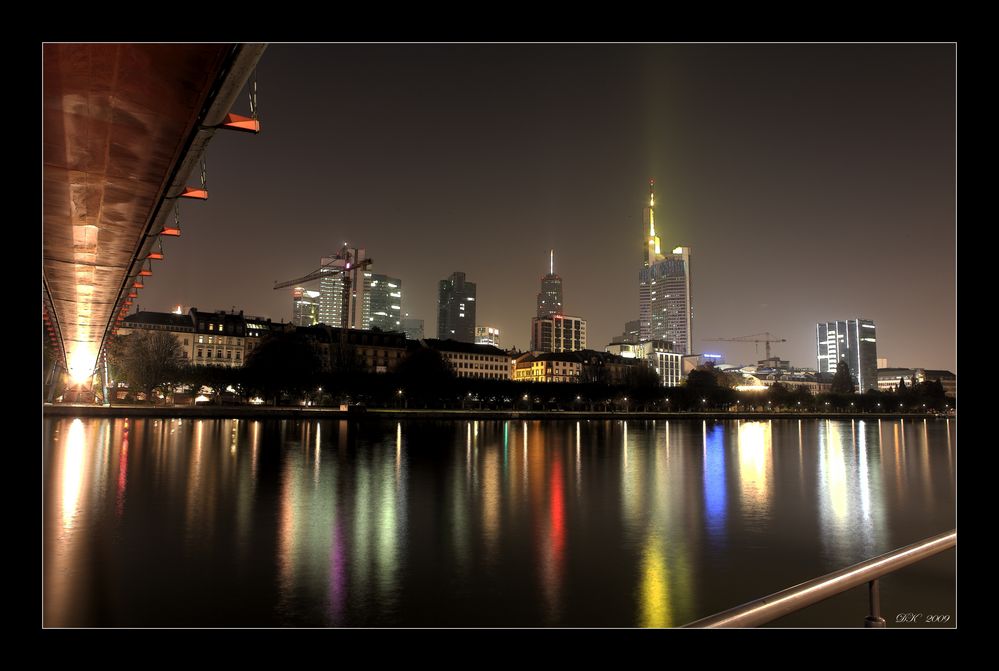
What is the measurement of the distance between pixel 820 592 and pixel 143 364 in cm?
8440

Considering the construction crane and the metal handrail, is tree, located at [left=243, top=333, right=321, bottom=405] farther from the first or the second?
the metal handrail

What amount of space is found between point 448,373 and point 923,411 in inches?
5119

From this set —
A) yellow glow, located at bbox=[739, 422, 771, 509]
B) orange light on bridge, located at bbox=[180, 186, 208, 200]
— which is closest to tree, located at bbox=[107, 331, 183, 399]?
yellow glow, located at bbox=[739, 422, 771, 509]

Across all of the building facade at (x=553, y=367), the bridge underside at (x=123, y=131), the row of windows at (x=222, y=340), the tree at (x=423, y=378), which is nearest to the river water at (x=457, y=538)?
the bridge underside at (x=123, y=131)

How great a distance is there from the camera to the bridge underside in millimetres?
7395

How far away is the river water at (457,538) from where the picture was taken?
1026 centimetres

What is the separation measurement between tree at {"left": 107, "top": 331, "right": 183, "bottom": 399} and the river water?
47.3 m

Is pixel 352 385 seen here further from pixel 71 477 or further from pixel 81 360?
pixel 71 477

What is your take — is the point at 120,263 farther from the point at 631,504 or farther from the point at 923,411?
the point at 923,411

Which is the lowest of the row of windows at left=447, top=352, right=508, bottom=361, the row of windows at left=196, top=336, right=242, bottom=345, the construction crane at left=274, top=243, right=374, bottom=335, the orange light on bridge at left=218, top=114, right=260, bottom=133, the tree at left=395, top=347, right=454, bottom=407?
the tree at left=395, top=347, right=454, bottom=407

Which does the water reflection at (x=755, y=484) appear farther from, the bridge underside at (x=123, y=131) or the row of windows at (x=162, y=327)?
the row of windows at (x=162, y=327)
